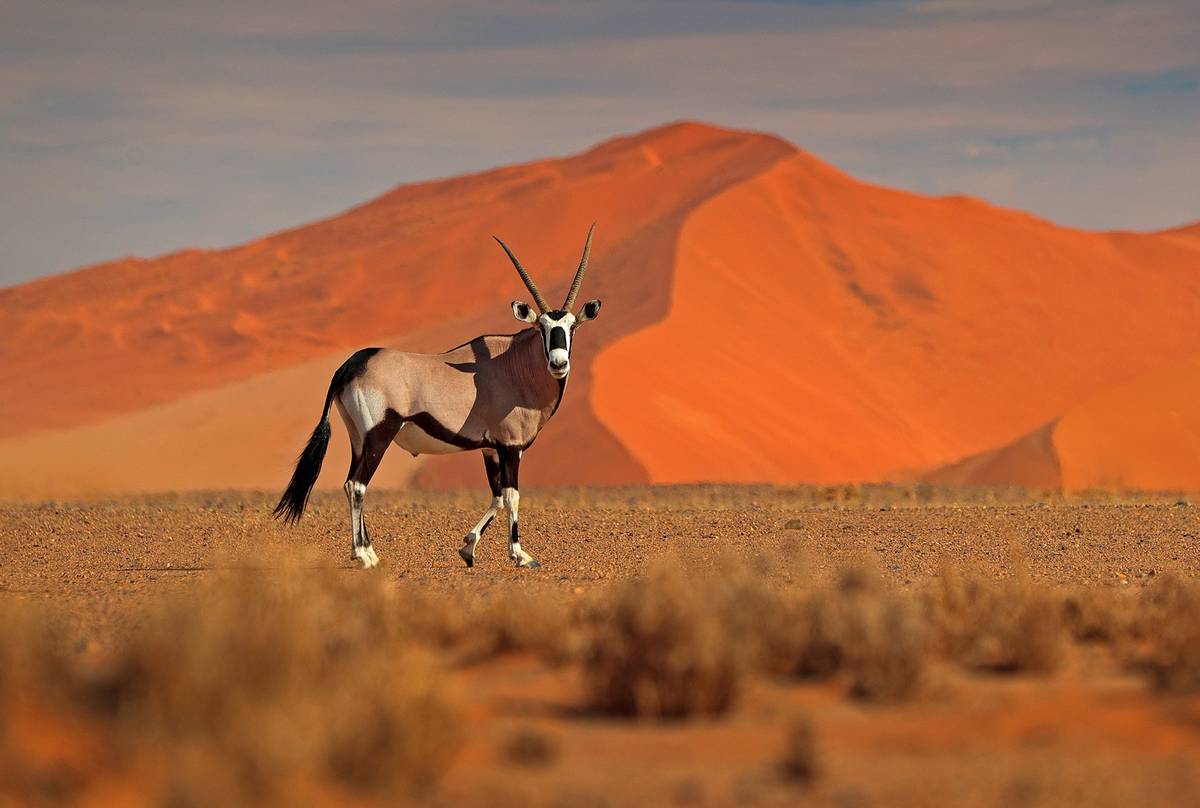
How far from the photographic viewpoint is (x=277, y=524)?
18.3 metres

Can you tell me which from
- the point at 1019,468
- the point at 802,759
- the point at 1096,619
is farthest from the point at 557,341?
the point at 1019,468

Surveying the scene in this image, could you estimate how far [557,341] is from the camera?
13.5 m

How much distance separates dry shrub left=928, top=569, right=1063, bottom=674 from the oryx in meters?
5.10

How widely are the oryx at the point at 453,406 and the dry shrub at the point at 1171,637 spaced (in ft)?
18.8

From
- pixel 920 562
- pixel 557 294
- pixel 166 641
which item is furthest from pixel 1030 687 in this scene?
pixel 557 294

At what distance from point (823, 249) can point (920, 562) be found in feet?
146

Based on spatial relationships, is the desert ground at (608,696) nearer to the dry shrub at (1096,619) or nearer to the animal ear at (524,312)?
the dry shrub at (1096,619)

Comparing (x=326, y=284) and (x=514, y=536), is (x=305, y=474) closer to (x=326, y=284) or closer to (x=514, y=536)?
(x=514, y=536)

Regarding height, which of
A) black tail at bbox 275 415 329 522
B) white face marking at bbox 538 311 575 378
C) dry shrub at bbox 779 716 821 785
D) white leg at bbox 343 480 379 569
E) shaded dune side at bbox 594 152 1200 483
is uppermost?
shaded dune side at bbox 594 152 1200 483

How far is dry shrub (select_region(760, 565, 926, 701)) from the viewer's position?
649cm

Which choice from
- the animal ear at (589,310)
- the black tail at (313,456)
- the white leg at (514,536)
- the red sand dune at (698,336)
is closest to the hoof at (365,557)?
the black tail at (313,456)

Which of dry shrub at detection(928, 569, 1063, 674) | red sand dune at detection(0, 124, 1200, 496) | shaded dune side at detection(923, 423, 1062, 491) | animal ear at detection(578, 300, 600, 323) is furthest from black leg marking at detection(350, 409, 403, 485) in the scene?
red sand dune at detection(0, 124, 1200, 496)

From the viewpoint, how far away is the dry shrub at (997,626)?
23.6ft

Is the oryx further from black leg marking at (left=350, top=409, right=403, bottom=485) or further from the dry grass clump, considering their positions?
the dry grass clump
